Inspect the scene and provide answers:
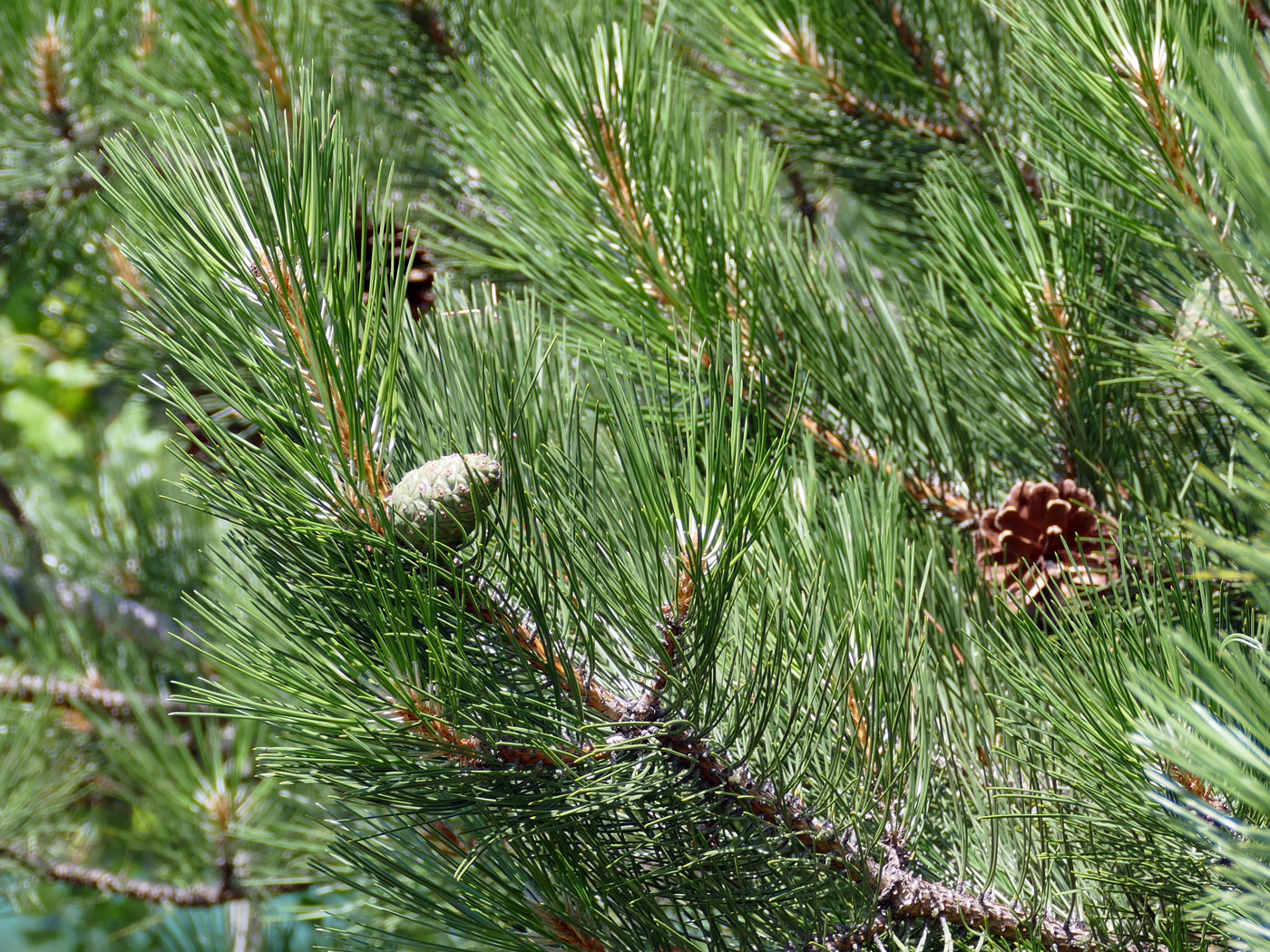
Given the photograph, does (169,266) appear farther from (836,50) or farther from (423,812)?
(836,50)

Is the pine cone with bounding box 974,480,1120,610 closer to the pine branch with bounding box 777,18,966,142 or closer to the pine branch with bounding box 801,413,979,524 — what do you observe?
the pine branch with bounding box 801,413,979,524

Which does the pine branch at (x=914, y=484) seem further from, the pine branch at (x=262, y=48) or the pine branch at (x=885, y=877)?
the pine branch at (x=262, y=48)

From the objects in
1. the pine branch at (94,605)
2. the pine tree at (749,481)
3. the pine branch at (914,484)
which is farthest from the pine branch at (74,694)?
the pine branch at (914,484)

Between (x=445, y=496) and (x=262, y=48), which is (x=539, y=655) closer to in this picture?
(x=445, y=496)

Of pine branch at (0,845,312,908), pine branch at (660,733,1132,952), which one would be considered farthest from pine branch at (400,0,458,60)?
pine branch at (0,845,312,908)

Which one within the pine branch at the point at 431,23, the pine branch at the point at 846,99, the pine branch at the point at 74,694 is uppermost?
the pine branch at the point at 846,99

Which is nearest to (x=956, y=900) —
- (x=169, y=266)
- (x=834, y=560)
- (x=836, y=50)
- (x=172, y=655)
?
(x=834, y=560)
